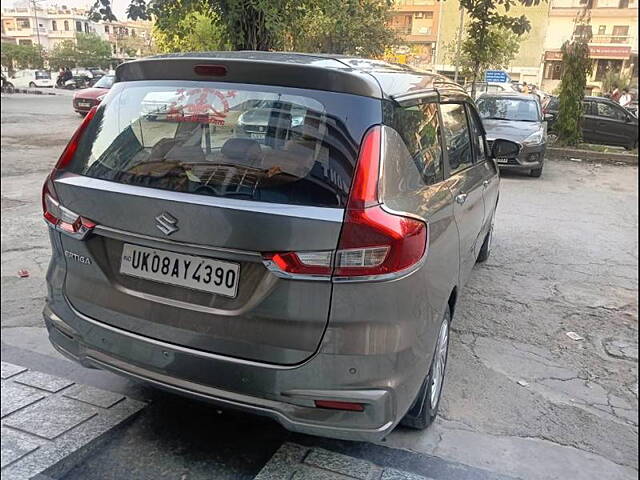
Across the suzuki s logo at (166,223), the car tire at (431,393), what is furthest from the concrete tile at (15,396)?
the car tire at (431,393)

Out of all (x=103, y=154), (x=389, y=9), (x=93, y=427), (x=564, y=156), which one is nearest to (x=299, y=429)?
(x=93, y=427)

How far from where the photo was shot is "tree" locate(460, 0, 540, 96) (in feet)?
16.4

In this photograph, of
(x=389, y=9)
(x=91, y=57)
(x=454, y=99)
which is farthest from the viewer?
(x=389, y=9)

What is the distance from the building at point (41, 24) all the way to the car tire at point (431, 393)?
374 centimetres

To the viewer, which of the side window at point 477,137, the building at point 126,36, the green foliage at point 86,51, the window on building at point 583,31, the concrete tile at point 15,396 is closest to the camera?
the concrete tile at point 15,396

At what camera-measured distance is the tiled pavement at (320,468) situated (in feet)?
7.51

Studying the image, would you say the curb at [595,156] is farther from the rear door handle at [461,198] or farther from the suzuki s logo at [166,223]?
the suzuki s logo at [166,223]

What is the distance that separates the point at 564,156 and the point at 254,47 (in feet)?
30.5

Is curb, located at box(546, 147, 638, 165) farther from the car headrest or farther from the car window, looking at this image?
the car headrest

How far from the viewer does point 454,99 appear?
10.6ft

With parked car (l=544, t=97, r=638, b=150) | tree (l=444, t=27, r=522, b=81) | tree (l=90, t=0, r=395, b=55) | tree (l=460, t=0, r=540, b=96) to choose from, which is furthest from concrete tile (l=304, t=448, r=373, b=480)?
parked car (l=544, t=97, r=638, b=150)

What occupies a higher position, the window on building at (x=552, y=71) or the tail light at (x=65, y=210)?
the window on building at (x=552, y=71)

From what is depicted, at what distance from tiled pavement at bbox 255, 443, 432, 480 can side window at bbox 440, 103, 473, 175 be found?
1.52 metres

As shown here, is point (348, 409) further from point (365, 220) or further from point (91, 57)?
point (91, 57)
